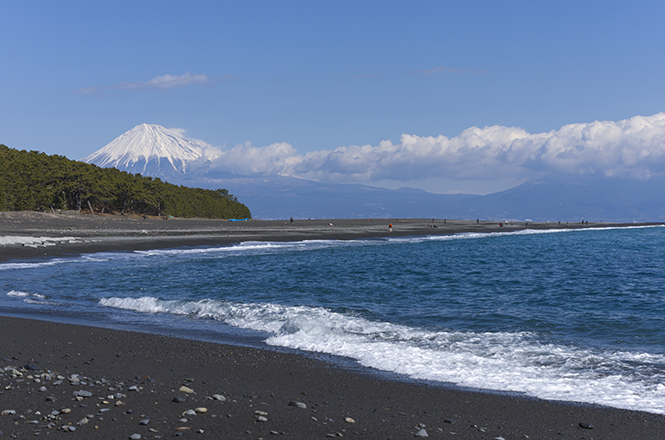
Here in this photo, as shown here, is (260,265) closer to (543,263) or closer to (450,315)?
(450,315)

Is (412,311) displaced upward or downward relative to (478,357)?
downward

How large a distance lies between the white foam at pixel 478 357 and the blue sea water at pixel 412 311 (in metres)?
0.04

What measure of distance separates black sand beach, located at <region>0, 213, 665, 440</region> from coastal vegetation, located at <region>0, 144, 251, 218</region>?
75112 mm

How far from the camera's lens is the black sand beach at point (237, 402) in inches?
300

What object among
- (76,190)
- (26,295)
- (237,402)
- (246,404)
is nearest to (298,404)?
(246,404)

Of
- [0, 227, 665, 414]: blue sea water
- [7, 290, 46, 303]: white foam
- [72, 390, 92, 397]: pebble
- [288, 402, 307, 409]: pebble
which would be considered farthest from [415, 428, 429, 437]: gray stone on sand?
[7, 290, 46, 303]: white foam

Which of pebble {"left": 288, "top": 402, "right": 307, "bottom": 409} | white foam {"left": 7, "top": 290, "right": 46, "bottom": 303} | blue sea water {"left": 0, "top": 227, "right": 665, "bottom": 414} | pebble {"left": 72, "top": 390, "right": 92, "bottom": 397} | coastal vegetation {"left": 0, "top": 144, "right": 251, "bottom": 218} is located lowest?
blue sea water {"left": 0, "top": 227, "right": 665, "bottom": 414}

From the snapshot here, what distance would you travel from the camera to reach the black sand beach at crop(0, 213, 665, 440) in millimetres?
7629

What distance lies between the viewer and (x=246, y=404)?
8.81 m

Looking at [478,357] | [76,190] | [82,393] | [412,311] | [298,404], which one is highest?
[76,190]

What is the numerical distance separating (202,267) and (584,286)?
24387mm

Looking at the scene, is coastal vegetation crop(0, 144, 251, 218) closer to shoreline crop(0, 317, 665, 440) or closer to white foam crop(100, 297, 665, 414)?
white foam crop(100, 297, 665, 414)

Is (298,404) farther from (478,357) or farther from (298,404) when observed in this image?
(478,357)

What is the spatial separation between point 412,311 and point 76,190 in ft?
292
